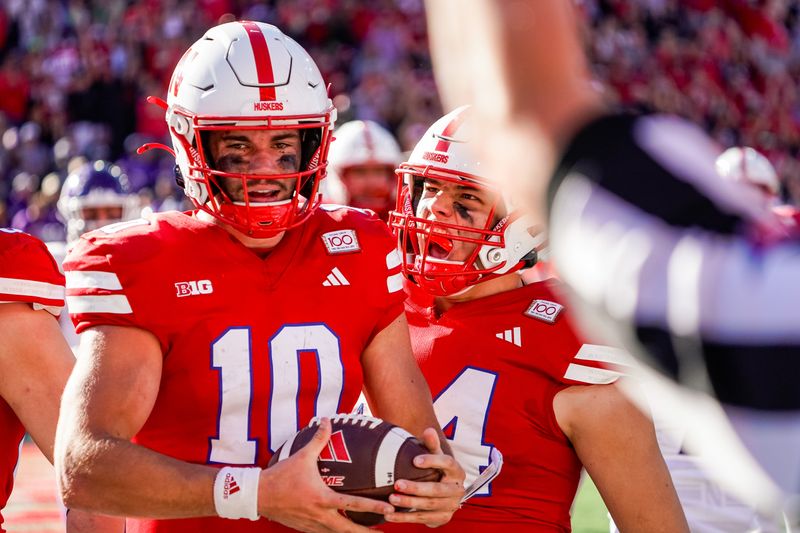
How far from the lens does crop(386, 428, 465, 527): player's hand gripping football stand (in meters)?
1.95

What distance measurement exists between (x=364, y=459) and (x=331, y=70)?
1130 cm

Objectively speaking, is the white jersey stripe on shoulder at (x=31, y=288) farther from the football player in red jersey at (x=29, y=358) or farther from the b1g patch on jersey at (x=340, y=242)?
the b1g patch on jersey at (x=340, y=242)

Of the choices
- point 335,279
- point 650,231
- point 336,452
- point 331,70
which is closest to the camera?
point 650,231

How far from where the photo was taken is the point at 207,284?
214 centimetres

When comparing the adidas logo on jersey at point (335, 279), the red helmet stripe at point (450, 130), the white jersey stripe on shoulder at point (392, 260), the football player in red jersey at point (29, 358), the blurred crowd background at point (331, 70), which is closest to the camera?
the adidas logo on jersey at point (335, 279)

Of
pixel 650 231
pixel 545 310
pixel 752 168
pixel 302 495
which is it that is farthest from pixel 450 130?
pixel 752 168

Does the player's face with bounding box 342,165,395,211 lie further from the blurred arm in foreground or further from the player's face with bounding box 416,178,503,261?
A: the blurred arm in foreground

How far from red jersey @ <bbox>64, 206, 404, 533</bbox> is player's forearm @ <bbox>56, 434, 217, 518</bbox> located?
0.20 metres

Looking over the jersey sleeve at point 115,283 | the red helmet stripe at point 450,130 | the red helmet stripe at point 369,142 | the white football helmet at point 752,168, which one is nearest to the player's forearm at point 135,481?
the jersey sleeve at point 115,283

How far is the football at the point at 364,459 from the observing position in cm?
194

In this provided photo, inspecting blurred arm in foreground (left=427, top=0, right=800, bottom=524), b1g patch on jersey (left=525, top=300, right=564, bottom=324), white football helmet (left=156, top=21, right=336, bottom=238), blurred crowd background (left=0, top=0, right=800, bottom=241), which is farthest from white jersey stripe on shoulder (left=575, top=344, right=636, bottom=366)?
blurred crowd background (left=0, top=0, right=800, bottom=241)

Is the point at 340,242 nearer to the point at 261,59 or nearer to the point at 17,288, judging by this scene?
the point at 261,59

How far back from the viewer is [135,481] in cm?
188

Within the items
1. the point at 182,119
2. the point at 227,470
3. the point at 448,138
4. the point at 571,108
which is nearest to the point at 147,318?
the point at 227,470
